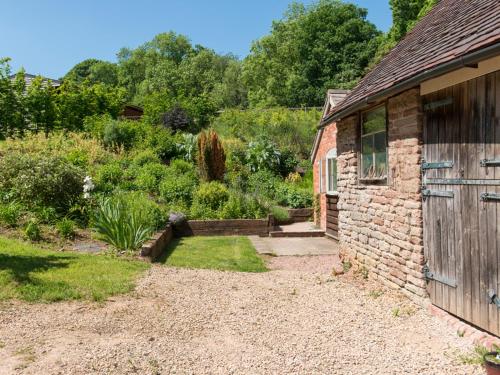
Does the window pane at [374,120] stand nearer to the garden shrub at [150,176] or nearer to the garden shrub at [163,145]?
the garden shrub at [150,176]

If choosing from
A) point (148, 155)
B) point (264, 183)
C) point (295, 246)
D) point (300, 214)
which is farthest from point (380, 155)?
point (148, 155)

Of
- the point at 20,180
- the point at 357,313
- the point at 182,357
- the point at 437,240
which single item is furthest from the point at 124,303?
the point at 20,180

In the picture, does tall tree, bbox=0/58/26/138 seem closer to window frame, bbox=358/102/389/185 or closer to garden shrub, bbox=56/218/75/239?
garden shrub, bbox=56/218/75/239

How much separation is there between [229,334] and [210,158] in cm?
1182

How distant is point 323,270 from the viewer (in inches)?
344

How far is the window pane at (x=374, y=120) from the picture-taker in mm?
7086

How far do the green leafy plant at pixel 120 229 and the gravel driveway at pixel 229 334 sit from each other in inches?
96.3

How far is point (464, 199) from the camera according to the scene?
497 centimetres

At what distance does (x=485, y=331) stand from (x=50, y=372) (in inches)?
169

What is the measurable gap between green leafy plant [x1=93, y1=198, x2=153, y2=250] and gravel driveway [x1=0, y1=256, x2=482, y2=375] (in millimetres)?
2447

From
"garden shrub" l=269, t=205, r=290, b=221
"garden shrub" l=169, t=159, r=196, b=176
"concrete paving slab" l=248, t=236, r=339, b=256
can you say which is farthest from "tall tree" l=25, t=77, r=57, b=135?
"concrete paving slab" l=248, t=236, r=339, b=256

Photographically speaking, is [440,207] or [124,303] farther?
[124,303]

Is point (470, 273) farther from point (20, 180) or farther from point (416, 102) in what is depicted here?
point (20, 180)

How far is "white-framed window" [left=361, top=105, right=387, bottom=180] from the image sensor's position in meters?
7.04
